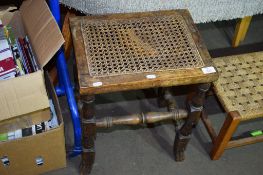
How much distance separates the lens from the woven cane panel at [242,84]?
1.29 metres

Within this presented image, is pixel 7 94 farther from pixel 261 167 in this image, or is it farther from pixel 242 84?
pixel 261 167

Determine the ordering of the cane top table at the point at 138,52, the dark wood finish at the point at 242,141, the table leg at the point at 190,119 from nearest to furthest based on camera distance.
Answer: the cane top table at the point at 138,52 → the table leg at the point at 190,119 → the dark wood finish at the point at 242,141

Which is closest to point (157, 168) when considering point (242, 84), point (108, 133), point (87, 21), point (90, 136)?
point (108, 133)

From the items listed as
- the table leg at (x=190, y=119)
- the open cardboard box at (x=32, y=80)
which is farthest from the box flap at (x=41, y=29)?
the table leg at (x=190, y=119)

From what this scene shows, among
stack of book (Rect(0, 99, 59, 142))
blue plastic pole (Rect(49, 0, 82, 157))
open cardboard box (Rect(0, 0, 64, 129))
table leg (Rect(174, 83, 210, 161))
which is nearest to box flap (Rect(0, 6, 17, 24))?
open cardboard box (Rect(0, 0, 64, 129))

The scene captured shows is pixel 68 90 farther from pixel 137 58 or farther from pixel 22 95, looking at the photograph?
pixel 137 58

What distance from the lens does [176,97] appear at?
5.68 ft

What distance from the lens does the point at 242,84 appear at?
1371 mm

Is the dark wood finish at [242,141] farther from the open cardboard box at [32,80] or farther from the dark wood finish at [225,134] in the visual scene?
the open cardboard box at [32,80]

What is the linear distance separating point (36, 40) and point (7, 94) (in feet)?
0.76

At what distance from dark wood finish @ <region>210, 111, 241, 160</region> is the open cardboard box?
26.5 inches

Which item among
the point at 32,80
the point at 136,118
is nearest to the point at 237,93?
the point at 136,118

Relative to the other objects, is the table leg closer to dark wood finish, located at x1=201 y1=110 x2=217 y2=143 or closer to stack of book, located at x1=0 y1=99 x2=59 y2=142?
dark wood finish, located at x1=201 y1=110 x2=217 y2=143

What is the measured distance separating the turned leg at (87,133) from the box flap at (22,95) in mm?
153
